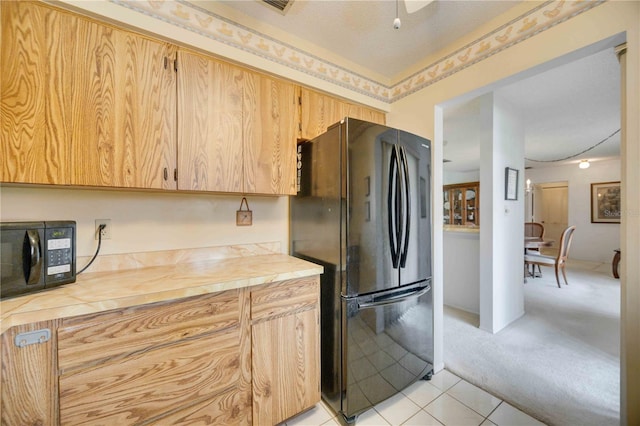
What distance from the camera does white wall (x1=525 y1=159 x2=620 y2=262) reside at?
5668 millimetres

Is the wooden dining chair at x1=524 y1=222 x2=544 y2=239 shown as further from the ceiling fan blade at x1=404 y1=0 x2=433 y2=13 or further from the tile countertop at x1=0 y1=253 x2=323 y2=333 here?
the tile countertop at x1=0 y1=253 x2=323 y2=333

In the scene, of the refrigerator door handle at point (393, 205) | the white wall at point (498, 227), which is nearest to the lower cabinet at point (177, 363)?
the refrigerator door handle at point (393, 205)

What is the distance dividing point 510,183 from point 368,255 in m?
2.38

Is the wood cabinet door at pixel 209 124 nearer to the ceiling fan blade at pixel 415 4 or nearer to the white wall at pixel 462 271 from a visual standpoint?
the ceiling fan blade at pixel 415 4

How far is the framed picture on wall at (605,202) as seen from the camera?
221 inches

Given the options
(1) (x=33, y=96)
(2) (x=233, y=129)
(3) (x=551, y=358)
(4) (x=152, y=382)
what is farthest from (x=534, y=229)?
(1) (x=33, y=96)

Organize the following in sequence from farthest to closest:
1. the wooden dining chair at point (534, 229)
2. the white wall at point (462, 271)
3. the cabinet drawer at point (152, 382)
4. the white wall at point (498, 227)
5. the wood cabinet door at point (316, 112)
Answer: the wooden dining chair at point (534, 229)
the white wall at point (462, 271)
the white wall at point (498, 227)
the wood cabinet door at point (316, 112)
the cabinet drawer at point (152, 382)

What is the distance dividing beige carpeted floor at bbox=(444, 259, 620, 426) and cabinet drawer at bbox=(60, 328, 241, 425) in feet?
5.98

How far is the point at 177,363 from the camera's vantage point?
1.09 metres

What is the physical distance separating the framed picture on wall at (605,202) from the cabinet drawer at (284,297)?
7992 mm

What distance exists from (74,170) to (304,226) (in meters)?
1.29

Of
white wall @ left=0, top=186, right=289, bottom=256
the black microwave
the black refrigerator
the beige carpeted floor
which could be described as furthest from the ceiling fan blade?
the beige carpeted floor

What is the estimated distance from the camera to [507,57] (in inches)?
58.3

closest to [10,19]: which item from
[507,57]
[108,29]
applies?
[108,29]
